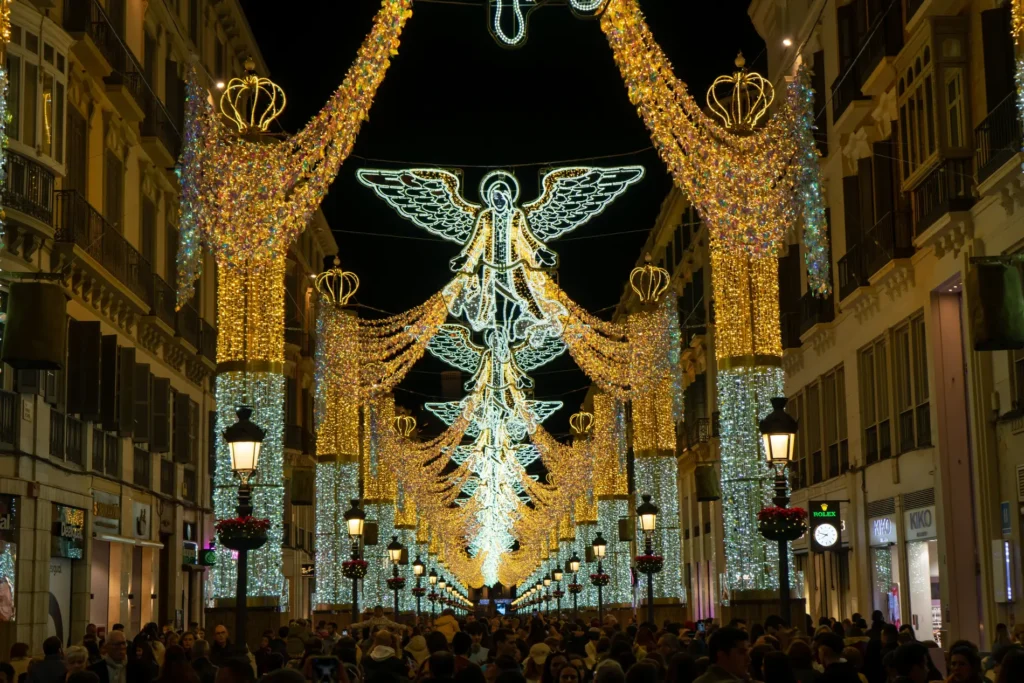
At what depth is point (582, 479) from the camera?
51469 mm

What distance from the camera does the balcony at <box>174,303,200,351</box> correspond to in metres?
36.8

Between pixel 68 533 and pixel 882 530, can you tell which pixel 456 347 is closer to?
pixel 882 530

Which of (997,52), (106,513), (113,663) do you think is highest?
(997,52)

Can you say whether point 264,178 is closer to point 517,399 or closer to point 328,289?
point 328,289

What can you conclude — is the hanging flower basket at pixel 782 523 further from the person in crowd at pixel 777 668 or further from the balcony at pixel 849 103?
the balcony at pixel 849 103

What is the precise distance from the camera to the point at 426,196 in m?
28.0

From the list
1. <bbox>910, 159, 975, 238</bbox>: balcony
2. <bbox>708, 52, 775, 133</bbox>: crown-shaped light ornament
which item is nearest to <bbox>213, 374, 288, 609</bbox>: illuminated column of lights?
<bbox>708, 52, 775, 133</bbox>: crown-shaped light ornament

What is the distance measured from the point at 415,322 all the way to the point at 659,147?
A: 1280 centimetres

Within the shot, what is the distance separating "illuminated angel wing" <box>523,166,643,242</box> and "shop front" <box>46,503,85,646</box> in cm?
984

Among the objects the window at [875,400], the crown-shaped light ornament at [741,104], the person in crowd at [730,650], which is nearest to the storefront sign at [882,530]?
the window at [875,400]

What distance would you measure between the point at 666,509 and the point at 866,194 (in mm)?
8214

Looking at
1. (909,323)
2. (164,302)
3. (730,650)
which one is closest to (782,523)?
(730,650)

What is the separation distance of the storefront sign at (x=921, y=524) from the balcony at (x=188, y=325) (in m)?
17.1

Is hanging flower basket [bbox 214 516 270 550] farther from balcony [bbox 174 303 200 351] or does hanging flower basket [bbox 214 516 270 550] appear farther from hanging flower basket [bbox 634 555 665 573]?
balcony [bbox 174 303 200 351]
